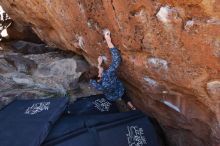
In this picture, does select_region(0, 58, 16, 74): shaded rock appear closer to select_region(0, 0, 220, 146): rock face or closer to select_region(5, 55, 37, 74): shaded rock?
select_region(5, 55, 37, 74): shaded rock

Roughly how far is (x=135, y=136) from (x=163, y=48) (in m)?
0.89

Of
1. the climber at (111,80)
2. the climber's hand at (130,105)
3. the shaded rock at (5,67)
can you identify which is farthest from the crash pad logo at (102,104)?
the shaded rock at (5,67)

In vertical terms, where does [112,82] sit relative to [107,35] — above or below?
below

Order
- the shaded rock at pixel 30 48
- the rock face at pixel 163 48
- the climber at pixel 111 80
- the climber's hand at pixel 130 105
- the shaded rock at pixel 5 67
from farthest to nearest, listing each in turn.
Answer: the shaded rock at pixel 30 48 < the shaded rock at pixel 5 67 < the climber's hand at pixel 130 105 < the climber at pixel 111 80 < the rock face at pixel 163 48

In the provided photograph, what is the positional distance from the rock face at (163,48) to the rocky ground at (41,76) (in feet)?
1.01

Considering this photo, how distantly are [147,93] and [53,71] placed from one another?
127 centimetres

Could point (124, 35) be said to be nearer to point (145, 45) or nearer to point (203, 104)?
point (145, 45)

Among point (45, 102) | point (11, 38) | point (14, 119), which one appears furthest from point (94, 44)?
point (11, 38)

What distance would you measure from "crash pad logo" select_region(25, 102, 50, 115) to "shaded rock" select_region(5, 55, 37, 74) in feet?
3.51

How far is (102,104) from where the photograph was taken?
12.9ft

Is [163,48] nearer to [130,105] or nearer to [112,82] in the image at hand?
[112,82]

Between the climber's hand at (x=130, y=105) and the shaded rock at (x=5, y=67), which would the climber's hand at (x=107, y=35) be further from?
the shaded rock at (x=5, y=67)

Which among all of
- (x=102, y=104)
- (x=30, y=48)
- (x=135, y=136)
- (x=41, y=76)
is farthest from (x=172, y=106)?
(x=30, y=48)

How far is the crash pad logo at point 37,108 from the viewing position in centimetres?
347
